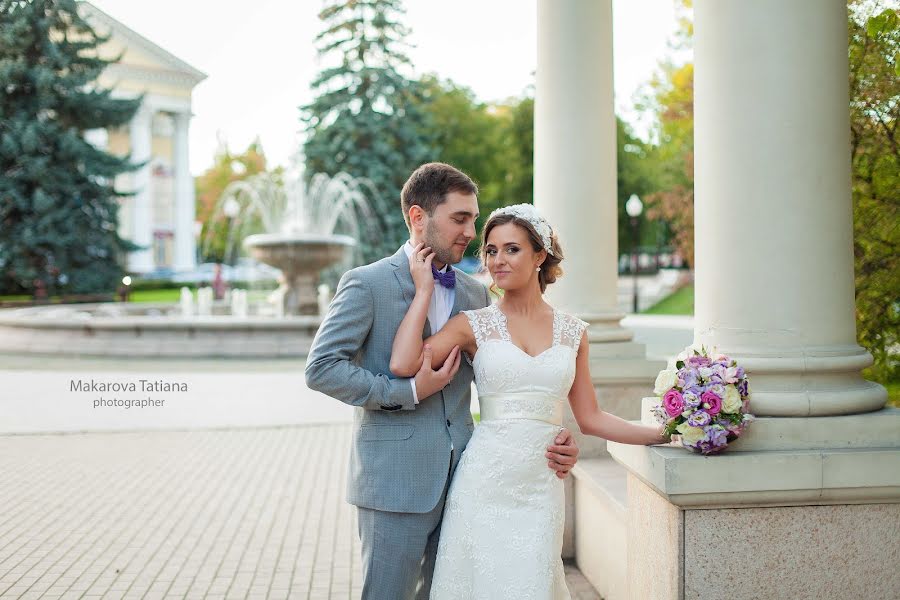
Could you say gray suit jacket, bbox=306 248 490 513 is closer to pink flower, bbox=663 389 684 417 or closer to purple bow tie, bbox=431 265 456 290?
purple bow tie, bbox=431 265 456 290

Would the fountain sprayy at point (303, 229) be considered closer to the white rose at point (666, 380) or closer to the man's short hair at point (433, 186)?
the man's short hair at point (433, 186)

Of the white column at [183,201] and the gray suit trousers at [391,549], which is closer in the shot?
the gray suit trousers at [391,549]

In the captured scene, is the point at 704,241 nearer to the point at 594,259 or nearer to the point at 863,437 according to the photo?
the point at 863,437

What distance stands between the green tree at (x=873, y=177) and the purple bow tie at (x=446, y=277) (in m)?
4.59

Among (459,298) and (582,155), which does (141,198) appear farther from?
(459,298)

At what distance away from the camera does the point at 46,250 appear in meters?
36.2

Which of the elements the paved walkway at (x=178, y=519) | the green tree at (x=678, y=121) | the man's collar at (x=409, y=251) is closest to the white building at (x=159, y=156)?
the green tree at (x=678, y=121)

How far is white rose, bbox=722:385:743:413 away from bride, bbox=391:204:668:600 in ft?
1.06

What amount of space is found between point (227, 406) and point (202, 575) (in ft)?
24.3

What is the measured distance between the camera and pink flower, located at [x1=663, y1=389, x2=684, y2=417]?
3465 millimetres

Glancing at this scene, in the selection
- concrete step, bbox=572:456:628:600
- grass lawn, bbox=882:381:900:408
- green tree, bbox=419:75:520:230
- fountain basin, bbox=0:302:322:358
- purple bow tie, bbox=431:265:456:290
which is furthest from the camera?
green tree, bbox=419:75:520:230

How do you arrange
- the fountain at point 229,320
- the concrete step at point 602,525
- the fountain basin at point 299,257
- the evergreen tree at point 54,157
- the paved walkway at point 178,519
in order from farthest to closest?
the evergreen tree at point 54,157
the fountain basin at point 299,257
the fountain at point 229,320
the paved walkway at point 178,519
the concrete step at point 602,525

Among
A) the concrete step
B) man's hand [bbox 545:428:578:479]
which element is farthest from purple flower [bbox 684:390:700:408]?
the concrete step

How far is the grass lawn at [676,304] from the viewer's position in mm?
36409
